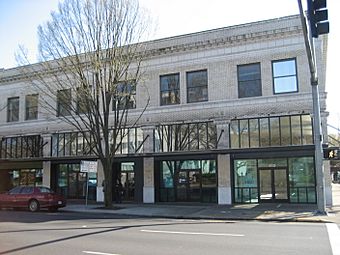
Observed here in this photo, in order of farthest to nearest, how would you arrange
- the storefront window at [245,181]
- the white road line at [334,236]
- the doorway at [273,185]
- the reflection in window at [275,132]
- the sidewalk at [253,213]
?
the storefront window at [245,181] → the reflection in window at [275,132] → the doorway at [273,185] → the sidewalk at [253,213] → the white road line at [334,236]

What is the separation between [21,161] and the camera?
107 feet

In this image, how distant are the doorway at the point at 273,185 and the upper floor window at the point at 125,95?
9400mm

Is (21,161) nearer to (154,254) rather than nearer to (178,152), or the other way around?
(178,152)

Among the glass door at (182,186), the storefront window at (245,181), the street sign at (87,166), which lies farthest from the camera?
the glass door at (182,186)

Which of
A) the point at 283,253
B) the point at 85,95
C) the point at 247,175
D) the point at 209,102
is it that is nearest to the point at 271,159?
the point at 247,175

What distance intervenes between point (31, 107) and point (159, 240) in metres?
25.8

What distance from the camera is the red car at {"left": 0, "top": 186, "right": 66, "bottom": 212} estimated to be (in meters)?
23.7

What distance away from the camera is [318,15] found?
31.9ft

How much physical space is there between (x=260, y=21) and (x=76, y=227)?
17.7 m

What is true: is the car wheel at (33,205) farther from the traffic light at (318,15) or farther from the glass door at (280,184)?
the traffic light at (318,15)

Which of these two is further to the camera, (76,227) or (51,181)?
(51,181)

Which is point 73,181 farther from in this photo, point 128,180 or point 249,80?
point 249,80

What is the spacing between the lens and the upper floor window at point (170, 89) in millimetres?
28062

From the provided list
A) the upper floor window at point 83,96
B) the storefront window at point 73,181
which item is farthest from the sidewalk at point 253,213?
the upper floor window at point 83,96
